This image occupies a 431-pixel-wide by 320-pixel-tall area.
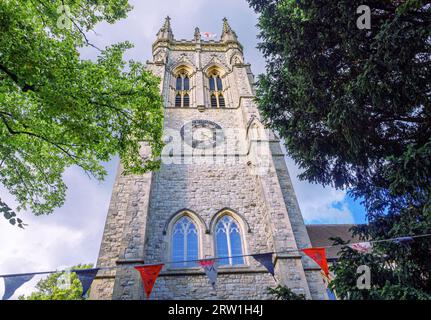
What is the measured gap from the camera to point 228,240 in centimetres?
1093

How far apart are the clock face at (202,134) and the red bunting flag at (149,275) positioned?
8.27 m

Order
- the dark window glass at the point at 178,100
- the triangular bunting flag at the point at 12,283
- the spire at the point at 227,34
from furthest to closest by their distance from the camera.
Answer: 1. the spire at the point at 227,34
2. the dark window glass at the point at 178,100
3. the triangular bunting flag at the point at 12,283

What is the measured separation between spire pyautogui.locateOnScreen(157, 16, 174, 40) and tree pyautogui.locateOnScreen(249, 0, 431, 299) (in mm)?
17720

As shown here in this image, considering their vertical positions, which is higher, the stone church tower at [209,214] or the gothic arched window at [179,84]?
the gothic arched window at [179,84]

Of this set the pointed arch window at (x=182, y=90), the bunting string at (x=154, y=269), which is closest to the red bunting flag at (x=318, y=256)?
the bunting string at (x=154, y=269)

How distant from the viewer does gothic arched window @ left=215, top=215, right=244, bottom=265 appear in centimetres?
1040

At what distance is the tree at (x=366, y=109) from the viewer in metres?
4.80

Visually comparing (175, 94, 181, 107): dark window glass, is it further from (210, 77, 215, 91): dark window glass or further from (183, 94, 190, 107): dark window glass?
(210, 77, 215, 91): dark window glass

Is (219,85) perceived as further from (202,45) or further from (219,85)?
(202,45)

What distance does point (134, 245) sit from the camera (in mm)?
9117

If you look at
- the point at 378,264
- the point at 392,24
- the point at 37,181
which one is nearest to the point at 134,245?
the point at 37,181

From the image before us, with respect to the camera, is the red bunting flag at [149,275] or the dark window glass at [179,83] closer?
the red bunting flag at [149,275]

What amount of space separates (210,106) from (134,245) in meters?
10.9

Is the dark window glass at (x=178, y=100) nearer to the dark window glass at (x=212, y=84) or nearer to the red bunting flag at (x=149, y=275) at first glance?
the dark window glass at (x=212, y=84)
